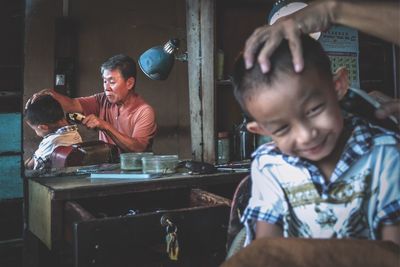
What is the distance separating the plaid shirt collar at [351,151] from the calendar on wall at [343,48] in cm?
232

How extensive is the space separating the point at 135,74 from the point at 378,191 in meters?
2.16

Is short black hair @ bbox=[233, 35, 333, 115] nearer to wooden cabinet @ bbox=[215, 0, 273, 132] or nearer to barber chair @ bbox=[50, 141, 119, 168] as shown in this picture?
barber chair @ bbox=[50, 141, 119, 168]

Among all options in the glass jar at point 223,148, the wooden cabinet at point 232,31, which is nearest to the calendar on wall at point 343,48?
the wooden cabinet at point 232,31

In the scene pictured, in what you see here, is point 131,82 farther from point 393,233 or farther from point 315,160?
point 393,233

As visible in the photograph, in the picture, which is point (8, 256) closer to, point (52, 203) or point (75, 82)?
point (52, 203)

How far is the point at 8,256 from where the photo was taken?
7.43 ft

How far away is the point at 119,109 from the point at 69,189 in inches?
45.9

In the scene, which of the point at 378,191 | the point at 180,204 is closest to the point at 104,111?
the point at 180,204

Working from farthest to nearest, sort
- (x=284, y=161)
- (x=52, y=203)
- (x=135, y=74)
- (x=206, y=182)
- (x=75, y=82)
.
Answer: (x=135, y=74) → (x=75, y=82) → (x=206, y=182) → (x=52, y=203) → (x=284, y=161)

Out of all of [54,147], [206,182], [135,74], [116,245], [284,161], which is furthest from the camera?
[135,74]

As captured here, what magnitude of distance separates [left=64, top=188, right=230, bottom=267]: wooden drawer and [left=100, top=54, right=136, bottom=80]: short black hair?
109cm

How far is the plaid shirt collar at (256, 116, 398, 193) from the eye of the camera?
1.09m

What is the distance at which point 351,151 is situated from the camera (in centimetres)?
109

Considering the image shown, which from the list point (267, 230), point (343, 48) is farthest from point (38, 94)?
point (343, 48)
